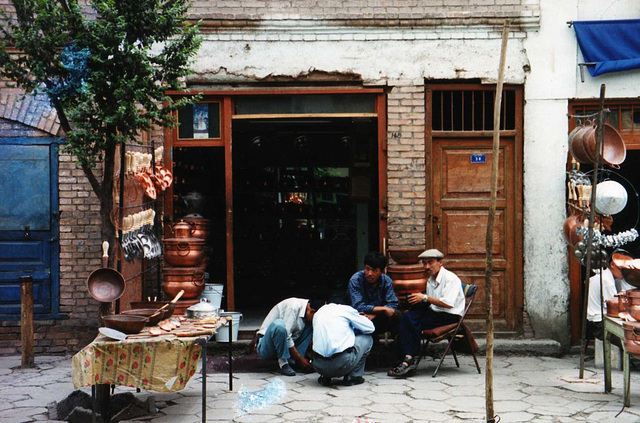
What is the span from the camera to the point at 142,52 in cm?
723

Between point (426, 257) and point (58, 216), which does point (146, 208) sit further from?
point (426, 257)

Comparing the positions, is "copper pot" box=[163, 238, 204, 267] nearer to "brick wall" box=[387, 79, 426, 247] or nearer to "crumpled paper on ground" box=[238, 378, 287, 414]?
"crumpled paper on ground" box=[238, 378, 287, 414]

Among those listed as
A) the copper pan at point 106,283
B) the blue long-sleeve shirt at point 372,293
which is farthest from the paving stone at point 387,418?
the copper pan at point 106,283

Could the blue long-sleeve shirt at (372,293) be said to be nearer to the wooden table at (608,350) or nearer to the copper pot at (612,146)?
the wooden table at (608,350)

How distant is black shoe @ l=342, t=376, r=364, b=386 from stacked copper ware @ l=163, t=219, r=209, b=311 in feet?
7.12

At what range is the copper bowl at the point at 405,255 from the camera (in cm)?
929

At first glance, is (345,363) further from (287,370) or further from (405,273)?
(405,273)

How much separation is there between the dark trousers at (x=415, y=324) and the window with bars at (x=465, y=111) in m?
2.58

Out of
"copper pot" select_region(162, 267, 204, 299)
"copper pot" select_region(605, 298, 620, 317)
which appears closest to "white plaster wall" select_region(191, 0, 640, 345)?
"copper pot" select_region(605, 298, 620, 317)

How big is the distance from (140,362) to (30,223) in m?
3.99

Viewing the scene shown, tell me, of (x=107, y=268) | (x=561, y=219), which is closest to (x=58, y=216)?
(x=107, y=268)

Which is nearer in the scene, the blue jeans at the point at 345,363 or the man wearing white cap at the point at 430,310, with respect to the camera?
the blue jeans at the point at 345,363

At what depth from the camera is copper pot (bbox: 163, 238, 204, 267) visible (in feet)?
30.7

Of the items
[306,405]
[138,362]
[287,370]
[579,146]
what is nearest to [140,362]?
[138,362]
